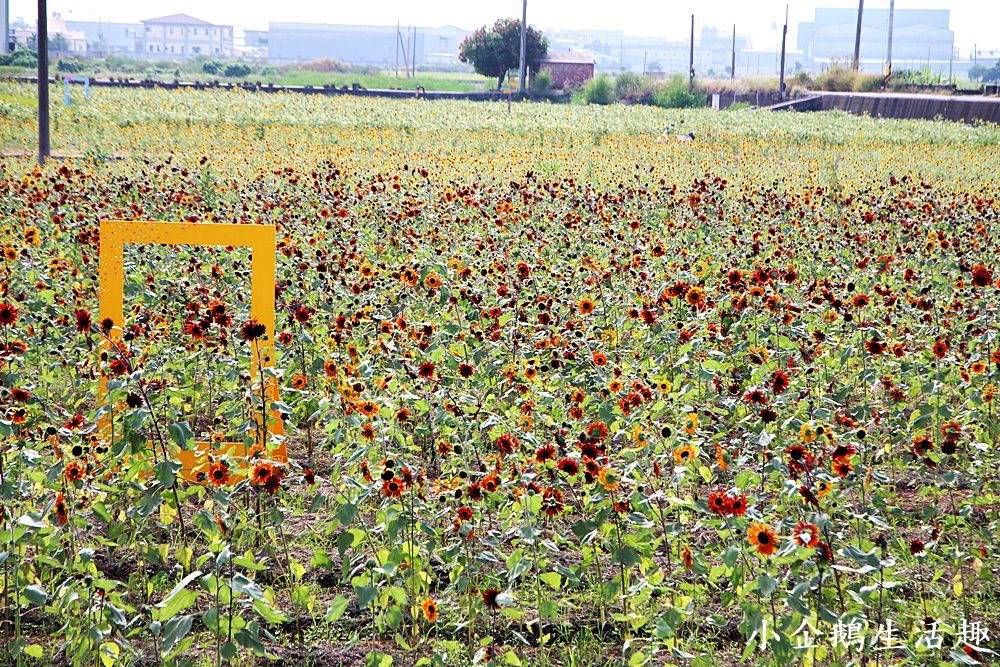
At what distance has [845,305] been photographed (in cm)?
583

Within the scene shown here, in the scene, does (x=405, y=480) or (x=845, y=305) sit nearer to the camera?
(x=405, y=480)

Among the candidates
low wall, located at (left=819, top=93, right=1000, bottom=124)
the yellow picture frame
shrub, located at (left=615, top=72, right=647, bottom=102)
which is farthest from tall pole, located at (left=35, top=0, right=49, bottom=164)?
shrub, located at (left=615, top=72, right=647, bottom=102)

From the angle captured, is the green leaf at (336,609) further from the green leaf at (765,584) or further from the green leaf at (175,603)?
the green leaf at (765,584)

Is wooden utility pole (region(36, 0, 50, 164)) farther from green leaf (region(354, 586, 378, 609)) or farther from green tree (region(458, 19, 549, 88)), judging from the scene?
green tree (region(458, 19, 549, 88))

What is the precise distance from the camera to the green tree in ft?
223

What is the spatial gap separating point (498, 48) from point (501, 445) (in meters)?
67.5

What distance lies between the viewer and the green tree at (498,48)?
67.9 m

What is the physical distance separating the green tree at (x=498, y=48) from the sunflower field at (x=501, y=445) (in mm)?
60166

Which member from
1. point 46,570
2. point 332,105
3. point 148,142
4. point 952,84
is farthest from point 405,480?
point 952,84

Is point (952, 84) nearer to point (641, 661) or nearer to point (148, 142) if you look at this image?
point (148, 142)

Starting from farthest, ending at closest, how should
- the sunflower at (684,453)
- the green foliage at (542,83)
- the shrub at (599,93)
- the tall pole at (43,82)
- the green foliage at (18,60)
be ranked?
the green foliage at (18,60), the green foliage at (542,83), the shrub at (599,93), the tall pole at (43,82), the sunflower at (684,453)

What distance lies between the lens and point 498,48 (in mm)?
68188

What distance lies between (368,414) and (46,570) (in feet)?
3.60

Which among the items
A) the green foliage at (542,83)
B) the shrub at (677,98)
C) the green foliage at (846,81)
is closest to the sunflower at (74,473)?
the shrub at (677,98)
